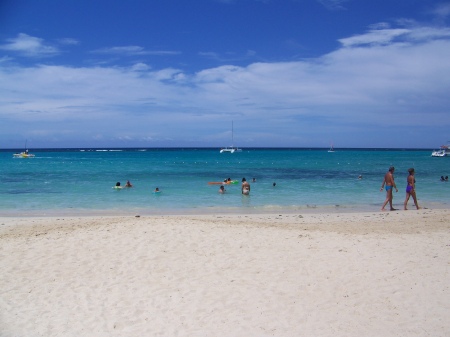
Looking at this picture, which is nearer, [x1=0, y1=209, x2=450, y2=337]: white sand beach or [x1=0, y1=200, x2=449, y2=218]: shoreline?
[x1=0, y1=209, x2=450, y2=337]: white sand beach

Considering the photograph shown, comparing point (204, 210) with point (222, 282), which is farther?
point (204, 210)

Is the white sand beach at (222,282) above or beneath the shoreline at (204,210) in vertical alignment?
Result: above

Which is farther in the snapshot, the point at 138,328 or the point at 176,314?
the point at 176,314

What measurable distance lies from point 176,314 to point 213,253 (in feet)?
8.60

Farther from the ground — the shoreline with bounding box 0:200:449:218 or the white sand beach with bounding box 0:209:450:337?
the white sand beach with bounding box 0:209:450:337

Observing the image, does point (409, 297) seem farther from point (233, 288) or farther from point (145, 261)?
point (145, 261)

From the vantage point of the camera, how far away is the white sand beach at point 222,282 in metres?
5.59

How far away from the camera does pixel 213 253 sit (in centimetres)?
848

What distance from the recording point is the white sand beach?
5.59 meters

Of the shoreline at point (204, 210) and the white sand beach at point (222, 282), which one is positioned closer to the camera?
the white sand beach at point (222, 282)

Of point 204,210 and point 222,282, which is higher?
point 222,282

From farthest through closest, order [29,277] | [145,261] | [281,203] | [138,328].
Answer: [281,203] → [145,261] → [29,277] → [138,328]

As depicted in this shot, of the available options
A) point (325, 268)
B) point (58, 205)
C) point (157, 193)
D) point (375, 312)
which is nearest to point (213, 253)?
point (325, 268)

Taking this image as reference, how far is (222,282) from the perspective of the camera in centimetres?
701
